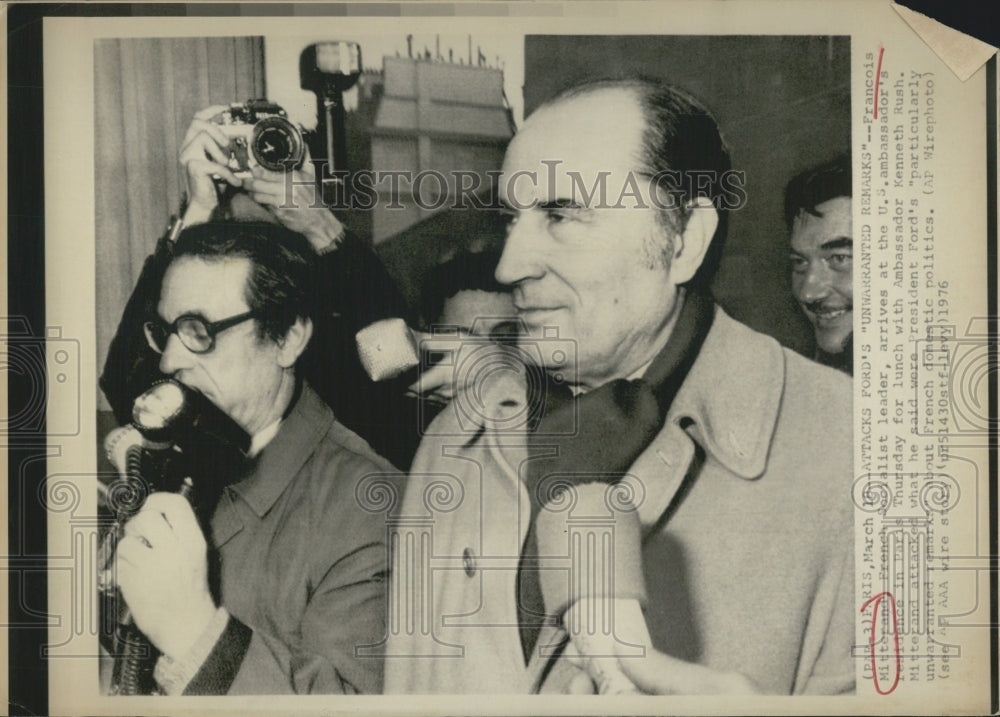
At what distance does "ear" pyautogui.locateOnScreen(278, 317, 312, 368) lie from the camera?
5.42 ft

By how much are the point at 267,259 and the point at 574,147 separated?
634mm

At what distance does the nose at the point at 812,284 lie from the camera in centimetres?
166

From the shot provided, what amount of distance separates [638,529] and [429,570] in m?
0.41

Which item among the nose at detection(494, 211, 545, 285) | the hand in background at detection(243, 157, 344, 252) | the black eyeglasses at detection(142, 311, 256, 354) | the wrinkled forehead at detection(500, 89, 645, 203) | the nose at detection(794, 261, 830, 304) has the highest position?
the wrinkled forehead at detection(500, 89, 645, 203)

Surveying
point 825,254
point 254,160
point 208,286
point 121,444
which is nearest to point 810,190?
point 825,254

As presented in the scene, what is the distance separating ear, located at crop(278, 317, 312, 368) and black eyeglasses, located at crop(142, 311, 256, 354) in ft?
0.27

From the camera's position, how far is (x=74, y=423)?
167 centimetres

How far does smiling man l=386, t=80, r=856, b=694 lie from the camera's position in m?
1.64

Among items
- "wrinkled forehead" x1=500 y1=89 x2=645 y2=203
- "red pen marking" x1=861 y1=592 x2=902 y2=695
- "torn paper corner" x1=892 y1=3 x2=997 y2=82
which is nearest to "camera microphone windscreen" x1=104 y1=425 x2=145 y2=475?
"wrinkled forehead" x1=500 y1=89 x2=645 y2=203

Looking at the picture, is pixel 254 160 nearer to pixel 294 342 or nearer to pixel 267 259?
pixel 267 259

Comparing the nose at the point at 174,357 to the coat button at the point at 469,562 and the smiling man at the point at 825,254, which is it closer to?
the coat button at the point at 469,562

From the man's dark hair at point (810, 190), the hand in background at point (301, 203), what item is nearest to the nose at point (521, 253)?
the hand in background at point (301, 203)

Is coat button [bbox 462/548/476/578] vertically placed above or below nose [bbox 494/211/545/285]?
below

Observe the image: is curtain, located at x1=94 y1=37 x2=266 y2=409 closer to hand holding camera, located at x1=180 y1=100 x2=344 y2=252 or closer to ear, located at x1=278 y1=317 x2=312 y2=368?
hand holding camera, located at x1=180 y1=100 x2=344 y2=252
